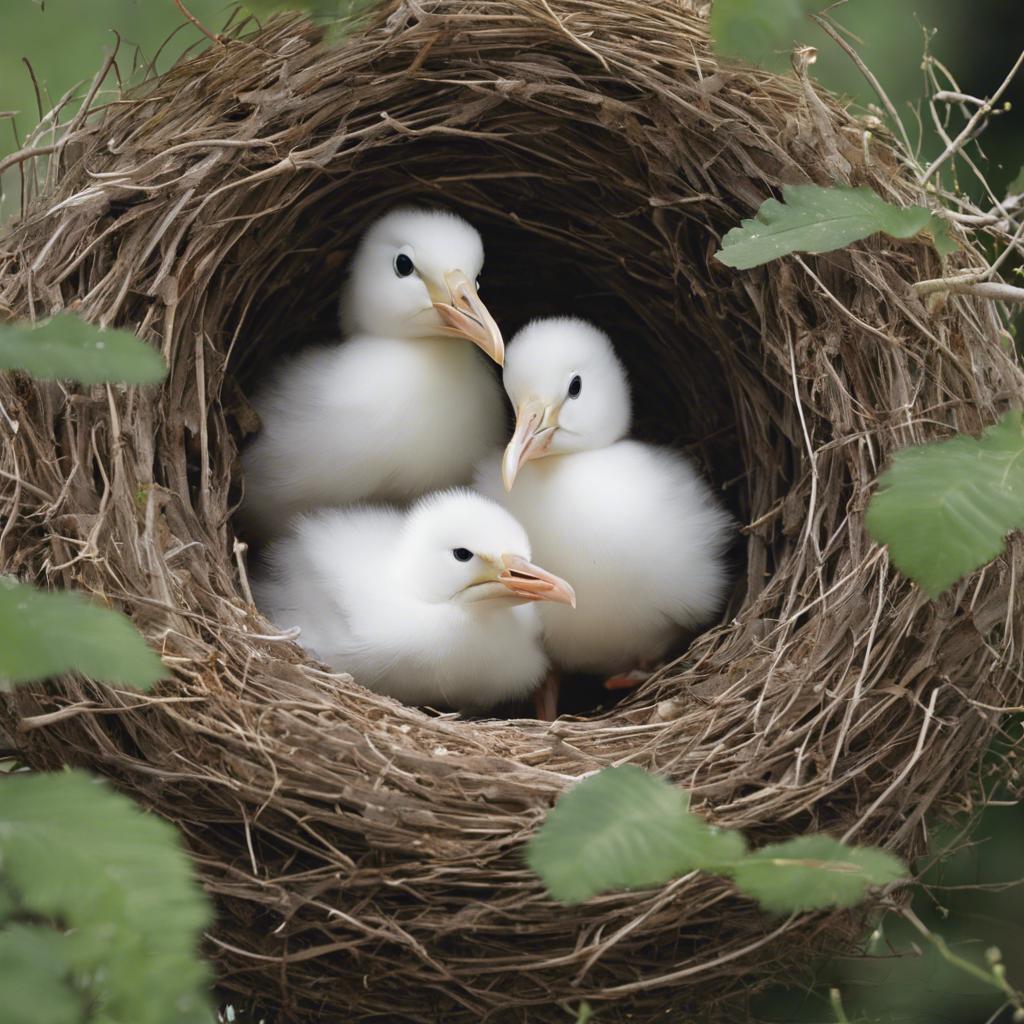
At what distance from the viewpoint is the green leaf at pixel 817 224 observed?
1.83 m

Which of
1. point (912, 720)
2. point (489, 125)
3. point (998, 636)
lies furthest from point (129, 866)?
point (489, 125)

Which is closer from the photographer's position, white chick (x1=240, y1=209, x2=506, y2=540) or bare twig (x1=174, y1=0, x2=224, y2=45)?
bare twig (x1=174, y1=0, x2=224, y2=45)

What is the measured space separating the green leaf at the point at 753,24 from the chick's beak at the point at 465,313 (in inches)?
56.9

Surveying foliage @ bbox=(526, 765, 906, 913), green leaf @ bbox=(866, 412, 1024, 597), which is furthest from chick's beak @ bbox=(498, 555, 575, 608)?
foliage @ bbox=(526, 765, 906, 913)

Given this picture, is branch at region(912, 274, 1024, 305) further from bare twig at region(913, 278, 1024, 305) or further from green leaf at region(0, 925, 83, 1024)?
green leaf at region(0, 925, 83, 1024)

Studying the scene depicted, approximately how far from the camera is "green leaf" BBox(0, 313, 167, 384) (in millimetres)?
1273

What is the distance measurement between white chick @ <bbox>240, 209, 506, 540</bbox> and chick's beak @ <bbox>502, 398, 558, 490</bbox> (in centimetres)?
18

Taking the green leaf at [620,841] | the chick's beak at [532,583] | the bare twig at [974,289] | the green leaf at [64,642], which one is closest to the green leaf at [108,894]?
the green leaf at [64,642]

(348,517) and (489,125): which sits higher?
(489,125)

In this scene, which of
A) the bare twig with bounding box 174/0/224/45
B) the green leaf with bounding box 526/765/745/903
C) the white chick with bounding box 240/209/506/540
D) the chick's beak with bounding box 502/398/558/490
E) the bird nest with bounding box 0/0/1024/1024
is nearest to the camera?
the green leaf with bounding box 526/765/745/903

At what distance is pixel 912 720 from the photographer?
2.17 meters

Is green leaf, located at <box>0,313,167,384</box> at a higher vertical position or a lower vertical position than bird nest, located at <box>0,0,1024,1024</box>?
higher

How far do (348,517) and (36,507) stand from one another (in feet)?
2.68

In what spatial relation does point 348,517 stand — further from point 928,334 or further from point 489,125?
point 928,334
